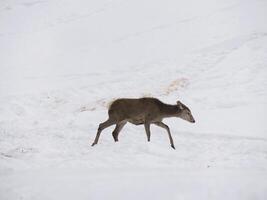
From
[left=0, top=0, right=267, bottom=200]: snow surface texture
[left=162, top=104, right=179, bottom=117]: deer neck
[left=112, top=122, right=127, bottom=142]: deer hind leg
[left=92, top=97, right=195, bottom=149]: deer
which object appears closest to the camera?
[left=0, top=0, right=267, bottom=200]: snow surface texture

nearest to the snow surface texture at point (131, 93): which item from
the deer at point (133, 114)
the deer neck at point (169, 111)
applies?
the deer at point (133, 114)

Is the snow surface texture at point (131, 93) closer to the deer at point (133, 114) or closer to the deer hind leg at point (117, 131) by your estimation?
the deer hind leg at point (117, 131)

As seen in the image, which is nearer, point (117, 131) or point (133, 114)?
point (133, 114)

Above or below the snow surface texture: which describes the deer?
above

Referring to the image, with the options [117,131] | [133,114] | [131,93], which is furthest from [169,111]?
[131,93]

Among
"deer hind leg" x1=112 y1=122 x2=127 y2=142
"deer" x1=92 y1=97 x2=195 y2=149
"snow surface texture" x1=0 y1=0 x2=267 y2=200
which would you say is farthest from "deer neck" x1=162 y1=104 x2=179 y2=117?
"deer hind leg" x1=112 y1=122 x2=127 y2=142

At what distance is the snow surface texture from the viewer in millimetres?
9172

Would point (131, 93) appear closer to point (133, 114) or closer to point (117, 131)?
point (117, 131)

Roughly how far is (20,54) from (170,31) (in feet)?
23.6

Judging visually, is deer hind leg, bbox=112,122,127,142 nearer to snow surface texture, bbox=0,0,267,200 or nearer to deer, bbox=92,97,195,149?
deer, bbox=92,97,195,149

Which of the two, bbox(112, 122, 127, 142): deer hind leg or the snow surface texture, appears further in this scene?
bbox(112, 122, 127, 142): deer hind leg

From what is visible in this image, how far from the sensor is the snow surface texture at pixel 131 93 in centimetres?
917

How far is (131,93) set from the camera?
1647 cm

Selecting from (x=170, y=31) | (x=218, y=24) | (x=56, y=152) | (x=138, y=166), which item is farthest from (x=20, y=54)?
(x=138, y=166)
